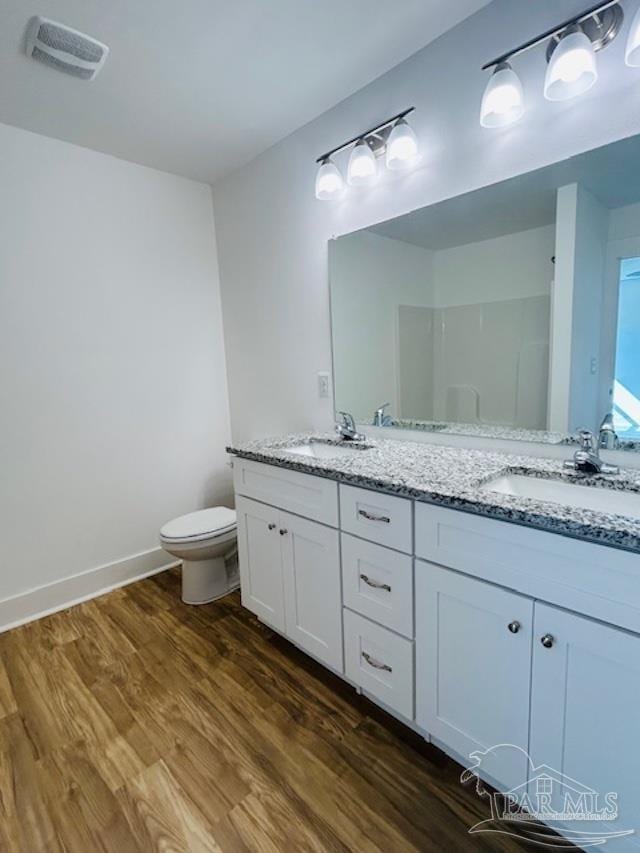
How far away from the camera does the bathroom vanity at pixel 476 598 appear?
89 centimetres

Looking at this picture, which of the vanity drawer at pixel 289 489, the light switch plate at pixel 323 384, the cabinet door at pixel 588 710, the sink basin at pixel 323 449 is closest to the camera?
the cabinet door at pixel 588 710

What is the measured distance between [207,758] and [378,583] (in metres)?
0.77

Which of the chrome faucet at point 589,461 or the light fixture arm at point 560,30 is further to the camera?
the chrome faucet at point 589,461

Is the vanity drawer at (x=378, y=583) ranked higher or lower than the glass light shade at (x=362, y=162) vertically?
lower

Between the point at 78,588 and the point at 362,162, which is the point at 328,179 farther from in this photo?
the point at 78,588

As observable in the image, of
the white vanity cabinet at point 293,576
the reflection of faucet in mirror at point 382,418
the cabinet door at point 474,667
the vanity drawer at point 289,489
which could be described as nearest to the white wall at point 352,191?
the reflection of faucet in mirror at point 382,418

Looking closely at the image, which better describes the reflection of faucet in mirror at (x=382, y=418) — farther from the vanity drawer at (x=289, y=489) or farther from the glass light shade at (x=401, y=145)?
the glass light shade at (x=401, y=145)

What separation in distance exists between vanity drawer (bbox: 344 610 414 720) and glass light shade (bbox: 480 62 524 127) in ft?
5.50

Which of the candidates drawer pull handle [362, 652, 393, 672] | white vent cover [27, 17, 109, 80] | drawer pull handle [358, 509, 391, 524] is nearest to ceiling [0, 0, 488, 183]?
white vent cover [27, 17, 109, 80]

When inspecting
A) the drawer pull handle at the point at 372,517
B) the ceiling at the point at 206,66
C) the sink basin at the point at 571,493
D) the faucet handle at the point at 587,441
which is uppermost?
the ceiling at the point at 206,66

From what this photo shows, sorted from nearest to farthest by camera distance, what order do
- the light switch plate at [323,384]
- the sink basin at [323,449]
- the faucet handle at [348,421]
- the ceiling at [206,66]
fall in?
the ceiling at [206,66], the sink basin at [323,449], the faucet handle at [348,421], the light switch plate at [323,384]

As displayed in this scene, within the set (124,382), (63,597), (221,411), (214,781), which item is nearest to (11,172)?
(124,382)

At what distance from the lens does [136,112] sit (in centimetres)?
187

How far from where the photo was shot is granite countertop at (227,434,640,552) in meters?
0.88
